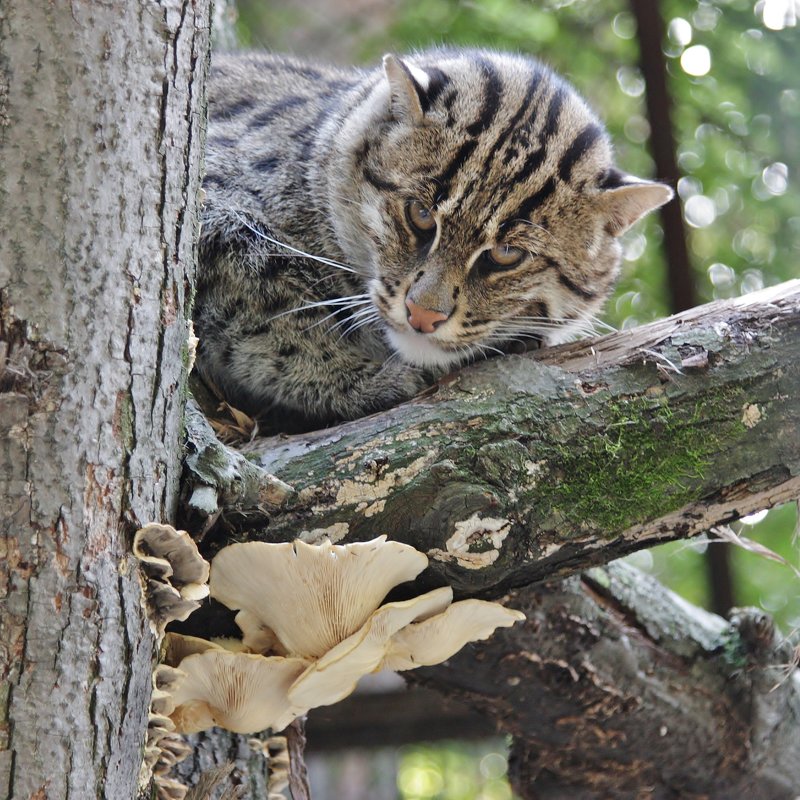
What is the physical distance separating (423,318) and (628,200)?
0.88 meters

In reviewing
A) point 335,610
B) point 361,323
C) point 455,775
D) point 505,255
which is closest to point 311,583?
point 335,610

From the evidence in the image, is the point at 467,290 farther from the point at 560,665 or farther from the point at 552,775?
the point at 552,775

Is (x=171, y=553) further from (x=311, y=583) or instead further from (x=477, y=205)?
(x=477, y=205)

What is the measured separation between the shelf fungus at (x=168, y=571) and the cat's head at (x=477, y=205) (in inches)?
49.7

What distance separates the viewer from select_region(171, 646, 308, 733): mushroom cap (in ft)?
7.26

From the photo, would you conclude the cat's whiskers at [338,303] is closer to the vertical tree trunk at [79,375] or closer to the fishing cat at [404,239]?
the fishing cat at [404,239]

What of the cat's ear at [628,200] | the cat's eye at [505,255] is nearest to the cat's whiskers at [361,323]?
the cat's eye at [505,255]

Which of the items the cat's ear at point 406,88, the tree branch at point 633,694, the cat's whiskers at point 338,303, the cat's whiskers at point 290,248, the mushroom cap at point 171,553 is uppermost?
the cat's ear at point 406,88

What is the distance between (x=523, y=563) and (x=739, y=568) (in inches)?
133

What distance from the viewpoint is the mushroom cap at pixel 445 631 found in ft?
7.52

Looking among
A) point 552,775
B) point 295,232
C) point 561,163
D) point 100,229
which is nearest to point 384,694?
point 552,775

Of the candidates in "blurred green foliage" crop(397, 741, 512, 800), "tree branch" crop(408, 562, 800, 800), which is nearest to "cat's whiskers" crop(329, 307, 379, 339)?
"tree branch" crop(408, 562, 800, 800)

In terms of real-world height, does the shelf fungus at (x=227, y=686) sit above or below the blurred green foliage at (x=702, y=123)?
below

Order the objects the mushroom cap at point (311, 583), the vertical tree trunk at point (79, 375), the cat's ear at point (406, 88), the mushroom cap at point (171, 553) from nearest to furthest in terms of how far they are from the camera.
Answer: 1. the vertical tree trunk at point (79, 375)
2. the mushroom cap at point (171, 553)
3. the mushroom cap at point (311, 583)
4. the cat's ear at point (406, 88)
